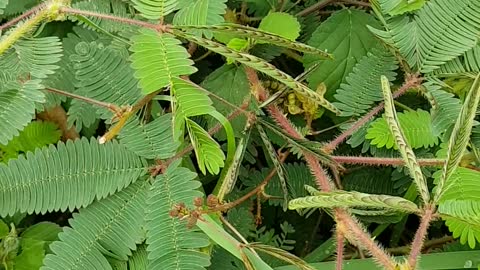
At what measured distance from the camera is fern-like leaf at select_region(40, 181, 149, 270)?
114cm

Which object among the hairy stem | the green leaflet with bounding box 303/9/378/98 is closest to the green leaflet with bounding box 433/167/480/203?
the green leaflet with bounding box 303/9/378/98

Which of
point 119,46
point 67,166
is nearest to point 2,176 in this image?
point 67,166

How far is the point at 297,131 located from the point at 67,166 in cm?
44

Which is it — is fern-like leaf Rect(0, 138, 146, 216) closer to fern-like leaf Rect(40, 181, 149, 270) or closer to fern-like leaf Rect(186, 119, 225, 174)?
fern-like leaf Rect(40, 181, 149, 270)

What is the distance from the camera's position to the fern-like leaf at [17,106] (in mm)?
1124

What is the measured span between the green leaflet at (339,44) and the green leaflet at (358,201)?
0.37m

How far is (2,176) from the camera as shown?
114 centimetres

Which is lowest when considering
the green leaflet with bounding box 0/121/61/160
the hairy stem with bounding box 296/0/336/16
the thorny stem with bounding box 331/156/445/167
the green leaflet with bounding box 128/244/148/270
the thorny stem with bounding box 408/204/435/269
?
the green leaflet with bounding box 128/244/148/270

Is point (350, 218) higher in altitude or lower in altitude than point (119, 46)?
lower

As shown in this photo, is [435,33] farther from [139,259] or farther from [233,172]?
[139,259]

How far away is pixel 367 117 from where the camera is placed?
1.26 meters

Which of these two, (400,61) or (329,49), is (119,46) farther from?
(400,61)

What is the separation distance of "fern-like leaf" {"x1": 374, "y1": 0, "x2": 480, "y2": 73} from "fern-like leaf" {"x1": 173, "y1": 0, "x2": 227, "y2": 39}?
0.30m

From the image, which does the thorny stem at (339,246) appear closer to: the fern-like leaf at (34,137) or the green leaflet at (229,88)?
the green leaflet at (229,88)
